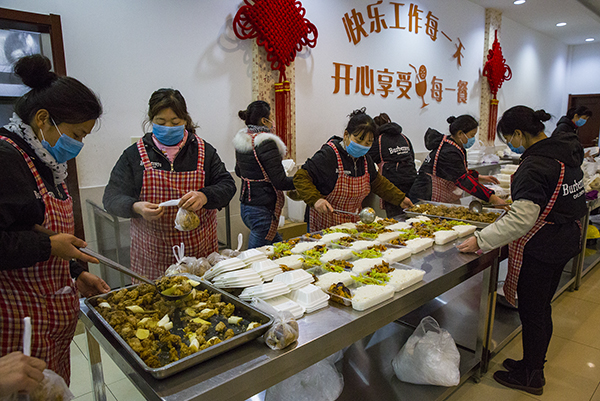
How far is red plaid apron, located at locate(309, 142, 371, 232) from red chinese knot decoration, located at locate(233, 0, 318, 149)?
155cm

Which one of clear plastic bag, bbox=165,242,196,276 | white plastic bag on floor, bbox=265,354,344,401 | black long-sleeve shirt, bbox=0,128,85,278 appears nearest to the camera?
black long-sleeve shirt, bbox=0,128,85,278

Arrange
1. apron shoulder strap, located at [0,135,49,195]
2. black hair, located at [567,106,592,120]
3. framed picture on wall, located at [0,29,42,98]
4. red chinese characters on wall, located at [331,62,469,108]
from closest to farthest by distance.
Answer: apron shoulder strap, located at [0,135,49,195]
framed picture on wall, located at [0,29,42,98]
red chinese characters on wall, located at [331,62,469,108]
black hair, located at [567,106,592,120]

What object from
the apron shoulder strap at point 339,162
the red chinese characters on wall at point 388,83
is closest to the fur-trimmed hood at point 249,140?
the apron shoulder strap at point 339,162

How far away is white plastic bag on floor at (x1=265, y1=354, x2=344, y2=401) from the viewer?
182 cm

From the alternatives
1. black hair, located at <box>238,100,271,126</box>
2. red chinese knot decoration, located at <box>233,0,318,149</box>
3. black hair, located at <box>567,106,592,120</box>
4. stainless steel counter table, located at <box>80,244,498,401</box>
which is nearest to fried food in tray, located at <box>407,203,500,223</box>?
stainless steel counter table, located at <box>80,244,498,401</box>

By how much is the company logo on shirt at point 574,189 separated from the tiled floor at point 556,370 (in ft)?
3.72

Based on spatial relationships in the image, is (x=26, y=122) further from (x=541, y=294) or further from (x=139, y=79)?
(x=541, y=294)

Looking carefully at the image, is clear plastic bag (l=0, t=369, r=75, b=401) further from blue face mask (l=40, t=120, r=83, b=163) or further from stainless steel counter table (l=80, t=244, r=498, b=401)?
blue face mask (l=40, t=120, r=83, b=163)

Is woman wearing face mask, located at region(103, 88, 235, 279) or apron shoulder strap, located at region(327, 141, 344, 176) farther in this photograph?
apron shoulder strap, located at region(327, 141, 344, 176)

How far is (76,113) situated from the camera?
1300 millimetres

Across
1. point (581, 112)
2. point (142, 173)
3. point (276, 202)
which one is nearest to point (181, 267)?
point (142, 173)

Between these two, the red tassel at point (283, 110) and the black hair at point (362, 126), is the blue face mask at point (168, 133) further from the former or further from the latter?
the red tassel at point (283, 110)

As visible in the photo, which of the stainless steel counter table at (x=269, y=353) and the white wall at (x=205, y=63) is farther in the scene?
the white wall at (x=205, y=63)

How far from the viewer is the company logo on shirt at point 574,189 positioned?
204 cm
